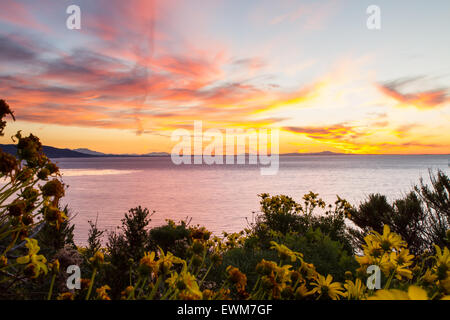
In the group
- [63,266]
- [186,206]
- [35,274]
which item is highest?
[35,274]

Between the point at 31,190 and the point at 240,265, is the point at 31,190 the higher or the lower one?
the higher one

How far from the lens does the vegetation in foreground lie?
1.39 m

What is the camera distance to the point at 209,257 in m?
2.61

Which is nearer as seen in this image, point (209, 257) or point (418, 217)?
point (209, 257)

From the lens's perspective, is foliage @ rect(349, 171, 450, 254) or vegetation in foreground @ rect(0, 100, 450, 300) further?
foliage @ rect(349, 171, 450, 254)

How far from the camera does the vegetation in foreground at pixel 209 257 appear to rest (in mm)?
1394

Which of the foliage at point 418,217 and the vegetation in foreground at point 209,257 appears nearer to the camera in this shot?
the vegetation in foreground at point 209,257

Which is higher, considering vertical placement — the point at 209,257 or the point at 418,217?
the point at 209,257

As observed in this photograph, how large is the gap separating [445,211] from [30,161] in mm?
9913
